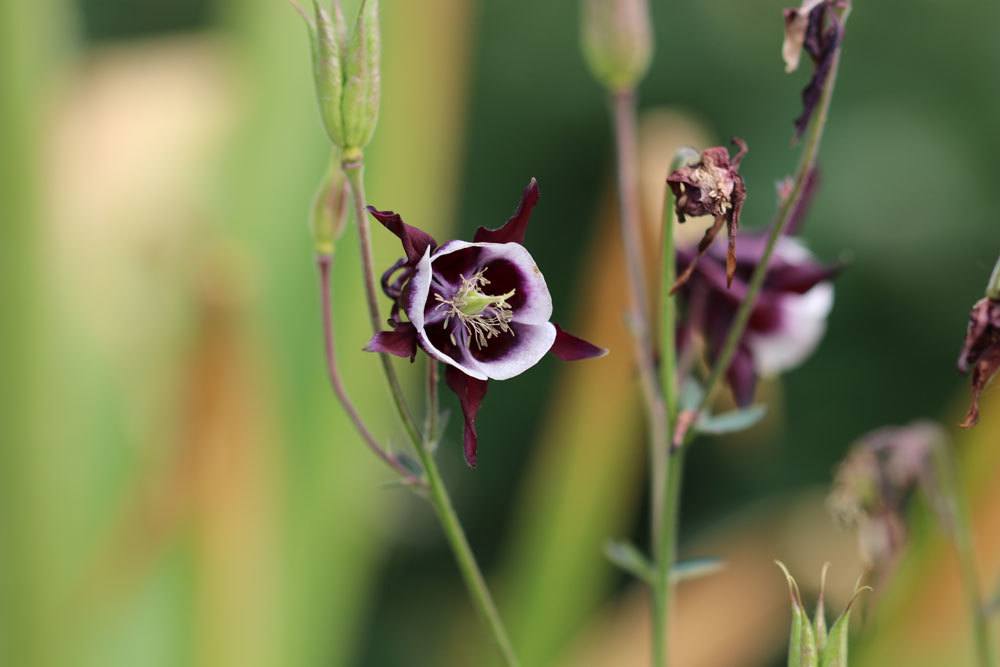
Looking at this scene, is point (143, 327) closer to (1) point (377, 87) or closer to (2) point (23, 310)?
(2) point (23, 310)

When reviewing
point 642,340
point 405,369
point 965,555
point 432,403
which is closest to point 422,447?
point 432,403

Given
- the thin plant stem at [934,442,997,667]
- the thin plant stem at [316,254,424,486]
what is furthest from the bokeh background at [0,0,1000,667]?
the thin plant stem at [316,254,424,486]

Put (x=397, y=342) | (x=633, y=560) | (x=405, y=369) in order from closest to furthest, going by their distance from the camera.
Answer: (x=397, y=342), (x=633, y=560), (x=405, y=369)

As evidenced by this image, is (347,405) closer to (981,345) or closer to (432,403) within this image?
(432,403)

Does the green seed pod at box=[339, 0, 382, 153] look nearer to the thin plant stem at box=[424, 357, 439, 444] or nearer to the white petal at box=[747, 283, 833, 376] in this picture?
the thin plant stem at box=[424, 357, 439, 444]

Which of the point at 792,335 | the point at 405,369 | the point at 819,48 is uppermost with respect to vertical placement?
the point at 819,48
